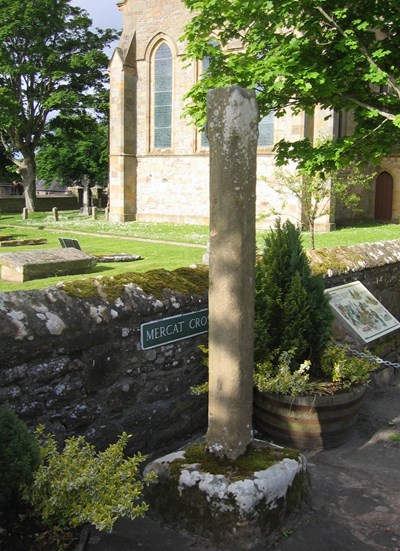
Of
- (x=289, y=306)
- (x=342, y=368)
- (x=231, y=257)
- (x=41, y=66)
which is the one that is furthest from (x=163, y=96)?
(x=231, y=257)

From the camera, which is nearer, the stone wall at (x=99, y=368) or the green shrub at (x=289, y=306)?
the stone wall at (x=99, y=368)

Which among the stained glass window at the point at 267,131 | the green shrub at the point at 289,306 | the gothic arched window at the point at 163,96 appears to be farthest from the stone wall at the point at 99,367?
the gothic arched window at the point at 163,96

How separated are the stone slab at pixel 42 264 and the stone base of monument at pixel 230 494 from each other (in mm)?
8847

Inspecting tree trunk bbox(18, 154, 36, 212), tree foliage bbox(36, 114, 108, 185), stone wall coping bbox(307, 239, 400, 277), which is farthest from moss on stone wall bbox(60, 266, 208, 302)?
tree foliage bbox(36, 114, 108, 185)

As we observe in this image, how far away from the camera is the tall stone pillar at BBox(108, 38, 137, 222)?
2855 centimetres

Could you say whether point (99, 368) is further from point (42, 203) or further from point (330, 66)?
point (42, 203)

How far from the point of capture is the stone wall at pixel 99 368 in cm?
362

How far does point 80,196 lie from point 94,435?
40305mm

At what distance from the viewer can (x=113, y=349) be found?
4.22 metres

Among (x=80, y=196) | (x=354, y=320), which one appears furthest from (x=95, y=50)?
(x=354, y=320)

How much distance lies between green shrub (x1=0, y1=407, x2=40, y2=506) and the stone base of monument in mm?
907

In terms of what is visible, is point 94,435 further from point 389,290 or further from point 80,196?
point 80,196

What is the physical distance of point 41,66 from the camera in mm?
34219

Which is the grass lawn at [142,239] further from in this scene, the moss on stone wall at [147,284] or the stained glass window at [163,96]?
the moss on stone wall at [147,284]
